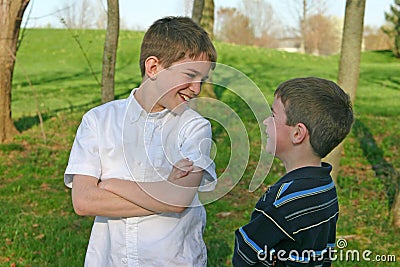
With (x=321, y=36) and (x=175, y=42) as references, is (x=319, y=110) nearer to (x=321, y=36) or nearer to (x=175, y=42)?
(x=175, y=42)

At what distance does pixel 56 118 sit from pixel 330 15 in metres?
72.3

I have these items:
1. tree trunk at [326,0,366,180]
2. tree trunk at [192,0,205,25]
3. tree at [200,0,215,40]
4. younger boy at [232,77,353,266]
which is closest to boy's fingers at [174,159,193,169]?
younger boy at [232,77,353,266]

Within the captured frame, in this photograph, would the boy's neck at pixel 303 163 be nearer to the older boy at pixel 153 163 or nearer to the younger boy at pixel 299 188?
the younger boy at pixel 299 188

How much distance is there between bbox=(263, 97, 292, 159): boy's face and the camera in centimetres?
232

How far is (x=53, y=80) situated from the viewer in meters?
24.7

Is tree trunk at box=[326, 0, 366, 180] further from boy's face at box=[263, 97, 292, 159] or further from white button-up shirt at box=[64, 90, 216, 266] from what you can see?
white button-up shirt at box=[64, 90, 216, 266]

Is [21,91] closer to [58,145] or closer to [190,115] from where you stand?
[58,145]

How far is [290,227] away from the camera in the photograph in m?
2.09

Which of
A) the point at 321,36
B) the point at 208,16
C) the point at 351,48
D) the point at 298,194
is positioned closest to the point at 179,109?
the point at 298,194

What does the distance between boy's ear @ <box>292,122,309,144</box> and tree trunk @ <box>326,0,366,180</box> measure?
4089 millimetres

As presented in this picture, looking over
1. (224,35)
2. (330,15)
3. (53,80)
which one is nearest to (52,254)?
(53,80)

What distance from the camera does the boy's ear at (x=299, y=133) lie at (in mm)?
2270

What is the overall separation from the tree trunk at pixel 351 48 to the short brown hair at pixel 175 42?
13.6 ft

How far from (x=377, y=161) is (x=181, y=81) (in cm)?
804
